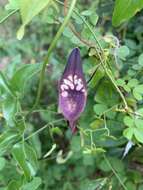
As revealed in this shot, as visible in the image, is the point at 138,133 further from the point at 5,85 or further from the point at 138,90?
the point at 5,85

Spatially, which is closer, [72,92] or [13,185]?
[72,92]

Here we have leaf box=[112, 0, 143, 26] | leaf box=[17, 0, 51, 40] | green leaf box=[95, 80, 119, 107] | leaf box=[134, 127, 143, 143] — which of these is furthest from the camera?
green leaf box=[95, 80, 119, 107]

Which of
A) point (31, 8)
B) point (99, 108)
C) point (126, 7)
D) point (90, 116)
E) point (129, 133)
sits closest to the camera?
point (31, 8)

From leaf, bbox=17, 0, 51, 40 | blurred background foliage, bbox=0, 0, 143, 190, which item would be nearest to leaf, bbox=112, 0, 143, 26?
blurred background foliage, bbox=0, 0, 143, 190

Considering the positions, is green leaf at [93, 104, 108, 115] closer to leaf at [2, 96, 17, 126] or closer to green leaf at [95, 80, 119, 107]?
green leaf at [95, 80, 119, 107]

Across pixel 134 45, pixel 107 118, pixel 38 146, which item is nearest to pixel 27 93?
pixel 38 146

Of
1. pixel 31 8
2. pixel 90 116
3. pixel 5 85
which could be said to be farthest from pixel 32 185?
pixel 31 8

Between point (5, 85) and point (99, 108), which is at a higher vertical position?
point (5, 85)

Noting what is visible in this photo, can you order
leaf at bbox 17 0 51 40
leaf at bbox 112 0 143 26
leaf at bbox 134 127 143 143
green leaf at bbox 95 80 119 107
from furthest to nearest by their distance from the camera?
green leaf at bbox 95 80 119 107 → leaf at bbox 134 127 143 143 → leaf at bbox 112 0 143 26 → leaf at bbox 17 0 51 40
